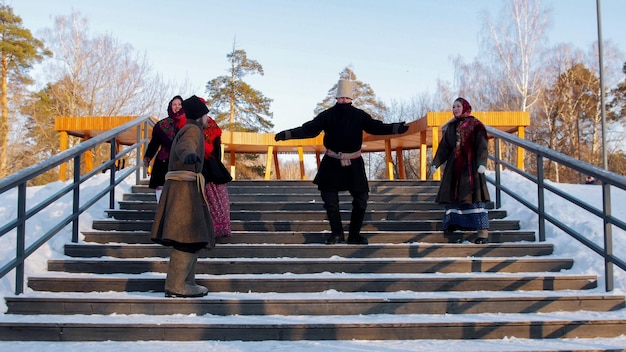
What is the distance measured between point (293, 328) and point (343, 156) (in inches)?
83.4

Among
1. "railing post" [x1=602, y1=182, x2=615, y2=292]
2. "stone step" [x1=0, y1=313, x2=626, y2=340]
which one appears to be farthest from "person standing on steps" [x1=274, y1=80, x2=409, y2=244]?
"railing post" [x1=602, y1=182, x2=615, y2=292]

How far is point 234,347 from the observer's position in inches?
141

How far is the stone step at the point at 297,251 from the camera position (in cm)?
507

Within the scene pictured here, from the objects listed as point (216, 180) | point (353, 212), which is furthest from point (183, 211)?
point (353, 212)

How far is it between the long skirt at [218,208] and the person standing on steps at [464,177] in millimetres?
2105

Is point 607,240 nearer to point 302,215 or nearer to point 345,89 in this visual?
point 345,89

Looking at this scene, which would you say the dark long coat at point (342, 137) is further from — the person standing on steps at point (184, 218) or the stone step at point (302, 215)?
the person standing on steps at point (184, 218)

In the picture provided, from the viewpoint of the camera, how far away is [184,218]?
4.18 m

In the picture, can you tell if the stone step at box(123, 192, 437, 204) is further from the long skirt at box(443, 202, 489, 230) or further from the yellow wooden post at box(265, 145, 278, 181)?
the yellow wooden post at box(265, 145, 278, 181)

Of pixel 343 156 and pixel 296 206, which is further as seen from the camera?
pixel 296 206

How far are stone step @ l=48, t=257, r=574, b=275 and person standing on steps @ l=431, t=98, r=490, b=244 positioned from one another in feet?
2.03

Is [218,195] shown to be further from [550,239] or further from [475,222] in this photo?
[550,239]

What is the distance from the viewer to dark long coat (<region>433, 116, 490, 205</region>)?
5.46m

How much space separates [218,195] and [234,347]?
1930 mm
